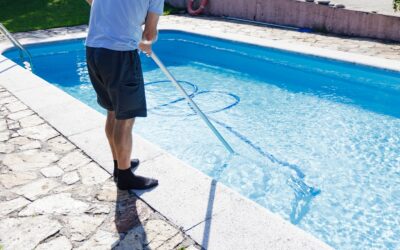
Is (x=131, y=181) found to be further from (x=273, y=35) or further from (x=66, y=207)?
(x=273, y=35)

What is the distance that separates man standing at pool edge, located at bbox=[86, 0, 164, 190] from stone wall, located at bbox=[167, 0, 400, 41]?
8193mm

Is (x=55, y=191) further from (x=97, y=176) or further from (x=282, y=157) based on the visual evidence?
(x=282, y=157)

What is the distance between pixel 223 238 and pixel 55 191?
1.60 meters

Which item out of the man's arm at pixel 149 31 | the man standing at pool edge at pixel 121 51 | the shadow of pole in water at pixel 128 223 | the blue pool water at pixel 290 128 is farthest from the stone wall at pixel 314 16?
the shadow of pole in water at pixel 128 223

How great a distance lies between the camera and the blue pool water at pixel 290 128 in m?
4.32

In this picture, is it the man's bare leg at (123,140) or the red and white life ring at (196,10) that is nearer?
the man's bare leg at (123,140)

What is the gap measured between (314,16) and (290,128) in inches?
229

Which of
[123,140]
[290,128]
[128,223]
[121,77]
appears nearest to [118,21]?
[121,77]

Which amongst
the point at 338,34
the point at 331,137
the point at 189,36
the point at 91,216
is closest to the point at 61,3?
the point at 189,36

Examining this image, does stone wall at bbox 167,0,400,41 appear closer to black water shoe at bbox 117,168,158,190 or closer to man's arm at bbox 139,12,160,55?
man's arm at bbox 139,12,160,55

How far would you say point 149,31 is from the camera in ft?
9.77

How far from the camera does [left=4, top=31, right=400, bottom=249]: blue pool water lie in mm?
4320

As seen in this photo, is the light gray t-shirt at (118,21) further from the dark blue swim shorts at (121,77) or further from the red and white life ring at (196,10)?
the red and white life ring at (196,10)

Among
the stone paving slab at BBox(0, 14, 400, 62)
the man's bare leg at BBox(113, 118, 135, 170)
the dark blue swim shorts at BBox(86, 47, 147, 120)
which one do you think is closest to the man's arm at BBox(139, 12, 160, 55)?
the dark blue swim shorts at BBox(86, 47, 147, 120)
